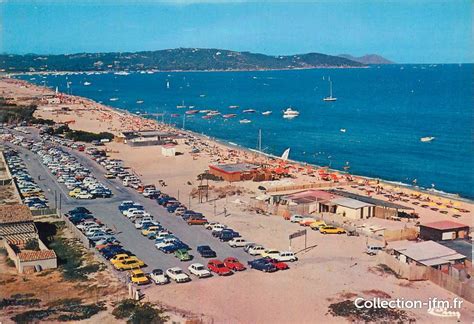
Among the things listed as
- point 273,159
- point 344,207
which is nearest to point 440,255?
point 344,207

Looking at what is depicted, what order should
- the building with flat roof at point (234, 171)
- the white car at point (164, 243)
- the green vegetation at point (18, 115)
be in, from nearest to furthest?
1. the white car at point (164, 243)
2. the building with flat roof at point (234, 171)
3. the green vegetation at point (18, 115)

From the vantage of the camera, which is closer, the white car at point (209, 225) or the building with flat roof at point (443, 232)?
the building with flat roof at point (443, 232)

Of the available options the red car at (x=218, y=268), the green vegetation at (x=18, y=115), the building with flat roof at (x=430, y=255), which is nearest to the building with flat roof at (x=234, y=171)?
the red car at (x=218, y=268)

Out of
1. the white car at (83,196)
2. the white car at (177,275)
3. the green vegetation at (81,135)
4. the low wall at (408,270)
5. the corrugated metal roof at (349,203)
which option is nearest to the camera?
the white car at (177,275)

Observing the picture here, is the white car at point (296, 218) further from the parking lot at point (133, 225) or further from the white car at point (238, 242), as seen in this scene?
the parking lot at point (133, 225)

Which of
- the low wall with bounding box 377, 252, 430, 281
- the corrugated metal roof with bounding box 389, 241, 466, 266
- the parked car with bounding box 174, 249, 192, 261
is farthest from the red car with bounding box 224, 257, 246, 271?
the corrugated metal roof with bounding box 389, 241, 466, 266

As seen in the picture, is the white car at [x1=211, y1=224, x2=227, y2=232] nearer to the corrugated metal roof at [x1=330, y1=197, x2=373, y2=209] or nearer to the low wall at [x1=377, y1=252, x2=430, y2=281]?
the corrugated metal roof at [x1=330, y1=197, x2=373, y2=209]
